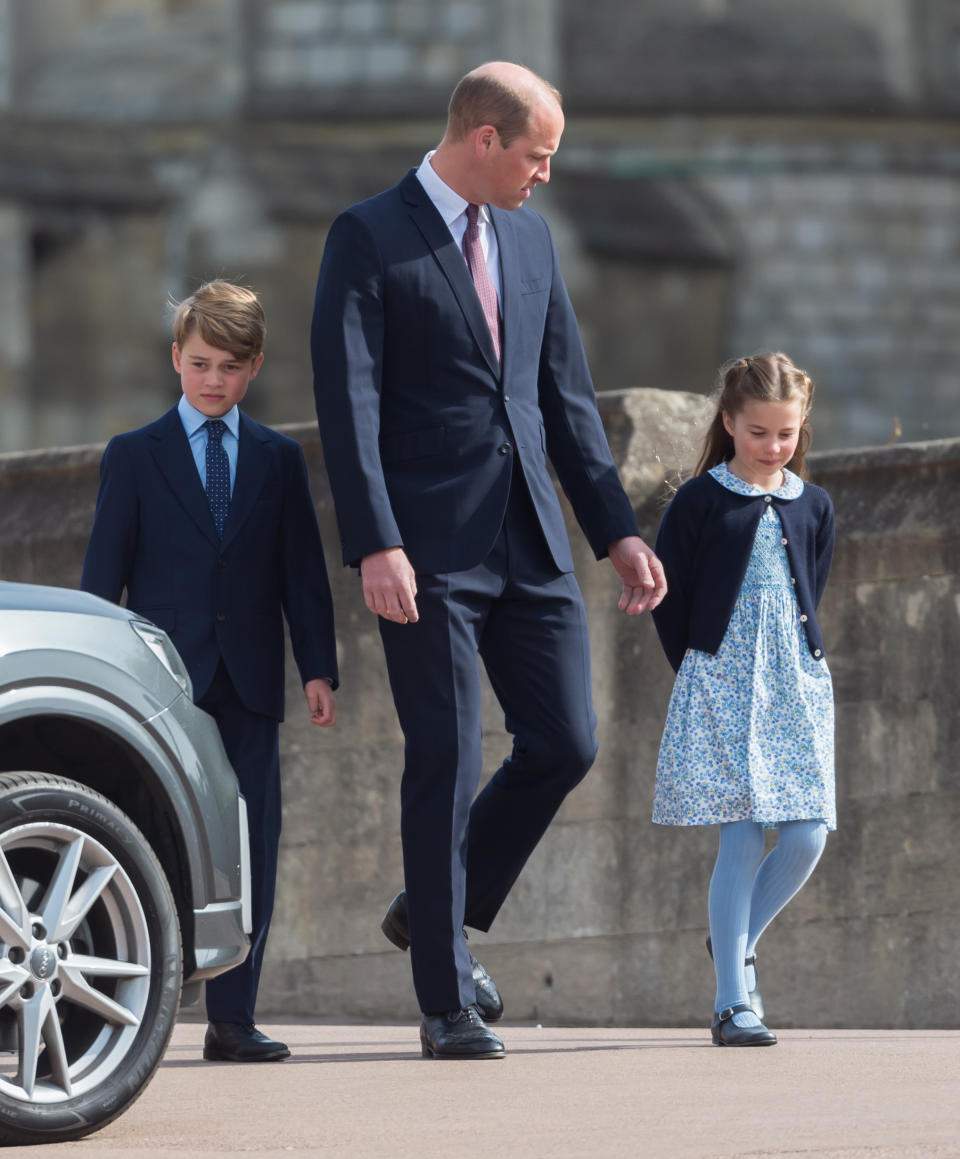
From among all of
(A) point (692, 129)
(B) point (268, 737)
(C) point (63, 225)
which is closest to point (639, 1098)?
(B) point (268, 737)

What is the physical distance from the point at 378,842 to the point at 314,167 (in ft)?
68.9

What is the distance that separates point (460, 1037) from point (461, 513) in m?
1.10

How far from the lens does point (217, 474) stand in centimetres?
510

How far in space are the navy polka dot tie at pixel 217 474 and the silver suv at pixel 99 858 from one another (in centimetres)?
100

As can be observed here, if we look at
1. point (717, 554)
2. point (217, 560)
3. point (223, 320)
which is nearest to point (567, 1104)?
point (717, 554)

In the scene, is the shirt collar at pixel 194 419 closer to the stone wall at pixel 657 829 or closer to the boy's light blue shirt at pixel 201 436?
the boy's light blue shirt at pixel 201 436

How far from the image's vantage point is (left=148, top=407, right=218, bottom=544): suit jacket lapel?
503 cm

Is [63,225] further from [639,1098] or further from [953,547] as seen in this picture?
[639,1098]

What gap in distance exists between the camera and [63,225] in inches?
1087

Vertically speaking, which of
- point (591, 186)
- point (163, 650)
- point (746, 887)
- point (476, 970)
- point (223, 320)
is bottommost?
point (476, 970)

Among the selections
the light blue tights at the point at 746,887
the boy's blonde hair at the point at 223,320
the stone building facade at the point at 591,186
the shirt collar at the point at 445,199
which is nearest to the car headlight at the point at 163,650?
the boy's blonde hair at the point at 223,320

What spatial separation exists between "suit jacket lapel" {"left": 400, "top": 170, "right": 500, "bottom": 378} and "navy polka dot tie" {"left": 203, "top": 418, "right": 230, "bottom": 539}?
28.9 inches

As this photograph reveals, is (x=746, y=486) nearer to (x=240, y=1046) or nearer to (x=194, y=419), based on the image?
(x=194, y=419)

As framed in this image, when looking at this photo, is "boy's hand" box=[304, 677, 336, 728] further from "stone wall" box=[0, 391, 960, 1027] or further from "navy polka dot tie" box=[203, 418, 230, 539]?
"stone wall" box=[0, 391, 960, 1027]
